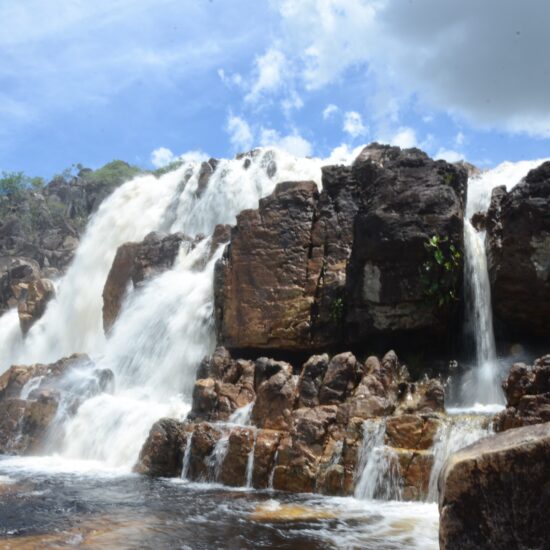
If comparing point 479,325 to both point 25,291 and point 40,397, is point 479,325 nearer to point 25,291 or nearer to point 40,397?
point 40,397

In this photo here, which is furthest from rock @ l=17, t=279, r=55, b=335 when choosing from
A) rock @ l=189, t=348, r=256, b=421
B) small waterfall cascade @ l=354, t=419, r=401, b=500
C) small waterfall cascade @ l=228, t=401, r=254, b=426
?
small waterfall cascade @ l=354, t=419, r=401, b=500

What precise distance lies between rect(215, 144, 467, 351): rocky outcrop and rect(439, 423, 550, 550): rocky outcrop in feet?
39.1

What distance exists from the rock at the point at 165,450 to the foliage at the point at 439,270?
7.18 meters

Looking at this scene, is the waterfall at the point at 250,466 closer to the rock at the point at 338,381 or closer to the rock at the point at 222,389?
the rock at the point at 338,381

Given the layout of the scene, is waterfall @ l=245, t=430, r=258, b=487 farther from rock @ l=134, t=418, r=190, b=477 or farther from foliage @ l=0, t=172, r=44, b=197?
foliage @ l=0, t=172, r=44, b=197

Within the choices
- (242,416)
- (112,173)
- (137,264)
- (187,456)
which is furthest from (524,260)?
(112,173)

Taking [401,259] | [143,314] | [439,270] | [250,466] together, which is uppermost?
[401,259]

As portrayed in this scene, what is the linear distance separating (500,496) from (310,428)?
26.0 feet

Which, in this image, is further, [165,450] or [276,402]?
[276,402]

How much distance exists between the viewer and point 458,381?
1609 cm

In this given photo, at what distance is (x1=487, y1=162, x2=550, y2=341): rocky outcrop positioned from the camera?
1550 centimetres

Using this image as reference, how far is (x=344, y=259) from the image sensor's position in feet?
60.4

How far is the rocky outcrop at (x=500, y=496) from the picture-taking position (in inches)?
175

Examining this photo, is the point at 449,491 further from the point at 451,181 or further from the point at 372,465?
the point at 451,181
